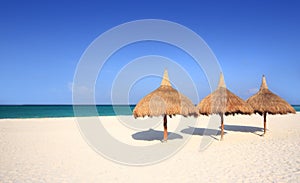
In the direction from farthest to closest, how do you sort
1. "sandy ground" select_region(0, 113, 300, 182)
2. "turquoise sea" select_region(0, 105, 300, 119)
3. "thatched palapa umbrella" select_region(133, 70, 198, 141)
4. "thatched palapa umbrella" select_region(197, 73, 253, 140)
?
"turquoise sea" select_region(0, 105, 300, 119), "thatched palapa umbrella" select_region(197, 73, 253, 140), "thatched palapa umbrella" select_region(133, 70, 198, 141), "sandy ground" select_region(0, 113, 300, 182)

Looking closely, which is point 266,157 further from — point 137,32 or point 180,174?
point 137,32

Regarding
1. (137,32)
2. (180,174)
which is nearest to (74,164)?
(180,174)

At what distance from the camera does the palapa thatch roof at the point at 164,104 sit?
8148 millimetres

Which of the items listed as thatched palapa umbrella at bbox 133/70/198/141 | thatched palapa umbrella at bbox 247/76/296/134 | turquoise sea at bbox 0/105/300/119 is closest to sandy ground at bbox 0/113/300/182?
thatched palapa umbrella at bbox 133/70/198/141

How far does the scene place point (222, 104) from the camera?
351 inches

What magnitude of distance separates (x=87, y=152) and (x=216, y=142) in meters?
4.76

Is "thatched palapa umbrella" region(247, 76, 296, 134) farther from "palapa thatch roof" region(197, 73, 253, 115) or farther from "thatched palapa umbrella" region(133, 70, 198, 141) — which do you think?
"thatched palapa umbrella" region(133, 70, 198, 141)

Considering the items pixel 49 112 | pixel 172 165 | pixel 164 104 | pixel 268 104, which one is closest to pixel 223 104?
pixel 164 104

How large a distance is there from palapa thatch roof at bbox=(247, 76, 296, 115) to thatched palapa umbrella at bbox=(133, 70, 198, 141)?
3.40m

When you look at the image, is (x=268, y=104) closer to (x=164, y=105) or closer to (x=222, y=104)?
(x=222, y=104)

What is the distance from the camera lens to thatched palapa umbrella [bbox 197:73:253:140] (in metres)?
8.88

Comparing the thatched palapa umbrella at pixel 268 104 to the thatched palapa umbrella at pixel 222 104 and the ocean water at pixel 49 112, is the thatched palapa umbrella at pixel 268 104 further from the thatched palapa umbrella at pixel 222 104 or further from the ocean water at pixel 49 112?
the ocean water at pixel 49 112

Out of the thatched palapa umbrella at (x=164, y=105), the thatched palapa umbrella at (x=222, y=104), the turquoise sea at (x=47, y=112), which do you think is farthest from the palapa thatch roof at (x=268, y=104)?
the turquoise sea at (x=47, y=112)

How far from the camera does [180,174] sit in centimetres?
500
